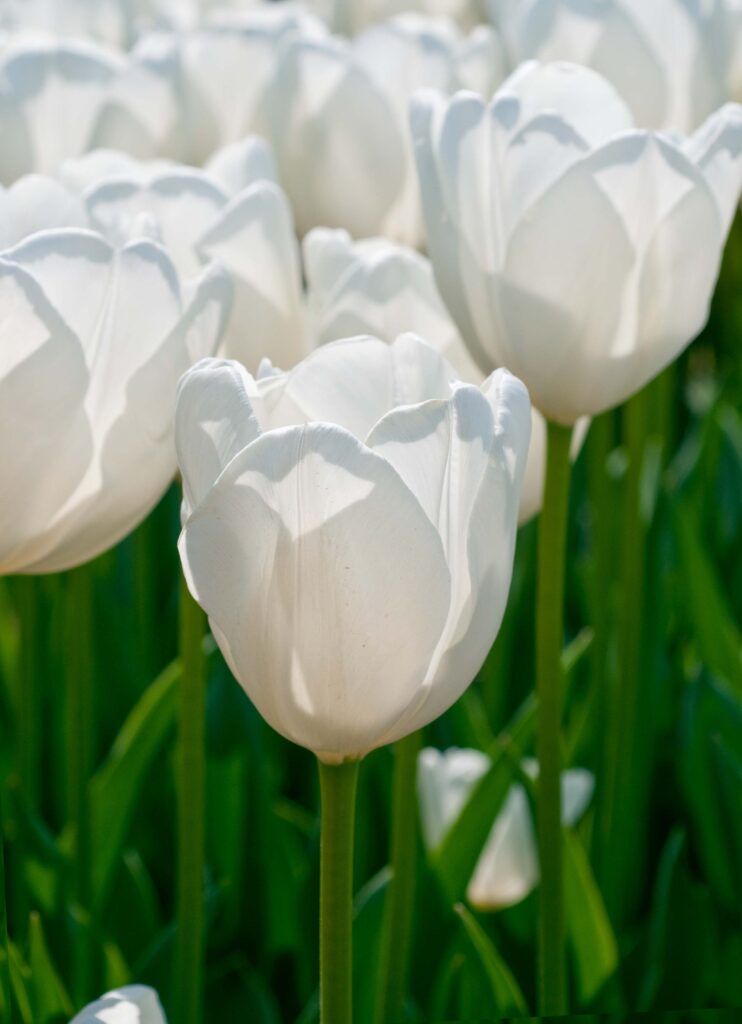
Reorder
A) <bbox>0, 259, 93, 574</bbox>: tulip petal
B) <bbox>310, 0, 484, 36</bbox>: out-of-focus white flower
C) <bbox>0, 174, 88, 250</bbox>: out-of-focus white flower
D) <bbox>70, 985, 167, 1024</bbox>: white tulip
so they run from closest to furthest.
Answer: <bbox>70, 985, 167, 1024</bbox>: white tulip < <bbox>0, 259, 93, 574</bbox>: tulip petal < <bbox>0, 174, 88, 250</bbox>: out-of-focus white flower < <bbox>310, 0, 484, 36</bbox>: out-of-focus white flower

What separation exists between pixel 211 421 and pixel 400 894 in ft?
1.06

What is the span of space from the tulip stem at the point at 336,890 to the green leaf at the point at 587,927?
0.36 m

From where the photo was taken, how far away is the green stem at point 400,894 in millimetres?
704

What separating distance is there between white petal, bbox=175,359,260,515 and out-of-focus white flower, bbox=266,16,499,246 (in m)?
0.62

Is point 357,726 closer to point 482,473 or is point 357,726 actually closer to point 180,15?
point 482,473

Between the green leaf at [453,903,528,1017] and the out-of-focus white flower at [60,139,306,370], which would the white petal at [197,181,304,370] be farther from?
the green leaf at [453,903,528,1017]

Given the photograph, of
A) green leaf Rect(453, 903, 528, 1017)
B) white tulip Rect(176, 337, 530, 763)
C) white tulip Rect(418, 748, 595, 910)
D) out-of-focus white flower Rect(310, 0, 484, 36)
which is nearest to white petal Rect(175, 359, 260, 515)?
white tulip Rect(176, 337, 530, 763)

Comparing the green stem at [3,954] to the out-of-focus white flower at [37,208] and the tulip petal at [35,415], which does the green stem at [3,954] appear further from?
the out-of-focus white flower at [37,208]

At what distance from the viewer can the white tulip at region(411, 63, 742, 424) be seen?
65 cm

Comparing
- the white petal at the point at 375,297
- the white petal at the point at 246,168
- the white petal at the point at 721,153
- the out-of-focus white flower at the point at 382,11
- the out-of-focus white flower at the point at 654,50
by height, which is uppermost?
the white petal at the point at 721,153

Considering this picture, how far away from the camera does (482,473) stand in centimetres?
46

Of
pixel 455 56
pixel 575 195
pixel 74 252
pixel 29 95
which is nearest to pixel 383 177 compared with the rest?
pixel 455 56

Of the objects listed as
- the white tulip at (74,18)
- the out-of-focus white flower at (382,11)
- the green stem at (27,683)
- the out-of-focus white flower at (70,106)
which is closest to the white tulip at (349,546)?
the green stem at (27,683)

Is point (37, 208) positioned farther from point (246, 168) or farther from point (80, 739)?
point (80, 739)
